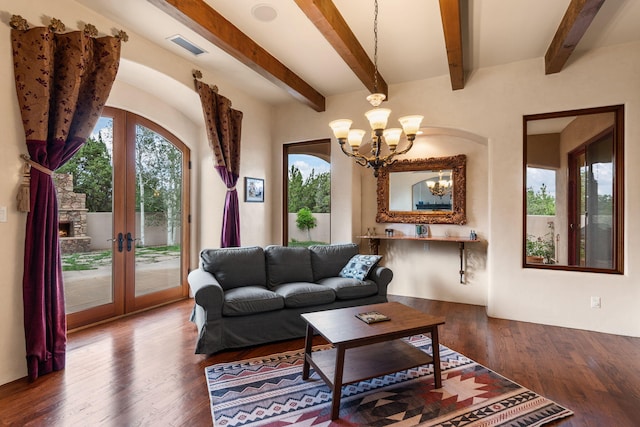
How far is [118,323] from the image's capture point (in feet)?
12.4

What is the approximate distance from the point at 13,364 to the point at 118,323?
126 cm

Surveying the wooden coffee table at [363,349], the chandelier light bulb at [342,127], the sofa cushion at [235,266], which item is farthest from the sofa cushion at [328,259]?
the chandelier light bulb at [342,127]

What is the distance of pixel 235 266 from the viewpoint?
3.61 meters

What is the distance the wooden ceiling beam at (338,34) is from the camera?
275 centimetres

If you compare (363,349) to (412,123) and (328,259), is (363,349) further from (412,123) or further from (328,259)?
(412,123)

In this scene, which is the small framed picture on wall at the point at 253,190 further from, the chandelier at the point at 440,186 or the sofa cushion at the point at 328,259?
the chandelier at the point at 440,186

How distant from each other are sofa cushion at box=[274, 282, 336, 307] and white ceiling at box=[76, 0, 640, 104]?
270 centimetres

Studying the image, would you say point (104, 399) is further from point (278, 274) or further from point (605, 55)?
point (605, 55)

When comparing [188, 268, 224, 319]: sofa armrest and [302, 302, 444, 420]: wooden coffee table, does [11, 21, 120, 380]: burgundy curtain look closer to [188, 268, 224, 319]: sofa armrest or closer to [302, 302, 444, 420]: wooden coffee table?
[188, 268, 224, 319]: sofa armrest

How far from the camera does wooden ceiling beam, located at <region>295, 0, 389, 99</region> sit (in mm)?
2753

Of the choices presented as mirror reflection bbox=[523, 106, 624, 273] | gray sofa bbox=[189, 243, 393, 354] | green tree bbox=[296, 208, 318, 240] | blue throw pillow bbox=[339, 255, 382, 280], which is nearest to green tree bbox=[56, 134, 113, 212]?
gray sofa bbox=[189, 243, 393, 354]

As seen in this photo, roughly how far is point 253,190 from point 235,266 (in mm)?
1959

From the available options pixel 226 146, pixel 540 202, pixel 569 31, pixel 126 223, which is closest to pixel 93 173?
pixel 126 223

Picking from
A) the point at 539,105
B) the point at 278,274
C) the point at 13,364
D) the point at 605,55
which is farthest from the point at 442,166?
the point at 13,364
